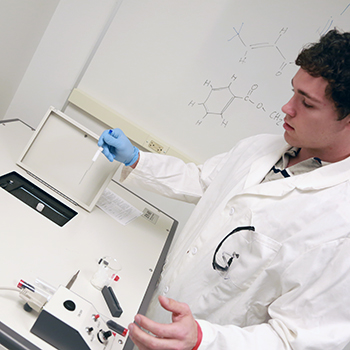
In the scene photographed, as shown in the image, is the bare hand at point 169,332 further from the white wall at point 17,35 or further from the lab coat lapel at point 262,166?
the white wall at point 17,35

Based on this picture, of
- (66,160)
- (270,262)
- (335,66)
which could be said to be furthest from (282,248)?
(66,160)

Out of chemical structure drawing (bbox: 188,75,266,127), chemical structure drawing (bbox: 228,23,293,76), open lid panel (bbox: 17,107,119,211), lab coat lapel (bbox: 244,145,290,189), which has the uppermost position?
chemical structure drawing (bbox: 228,23,293,76)

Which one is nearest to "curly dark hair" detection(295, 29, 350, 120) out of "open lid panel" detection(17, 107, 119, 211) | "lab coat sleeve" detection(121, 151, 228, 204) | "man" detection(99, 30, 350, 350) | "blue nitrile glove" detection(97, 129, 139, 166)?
"man" detection(99, 30, 350, 350)

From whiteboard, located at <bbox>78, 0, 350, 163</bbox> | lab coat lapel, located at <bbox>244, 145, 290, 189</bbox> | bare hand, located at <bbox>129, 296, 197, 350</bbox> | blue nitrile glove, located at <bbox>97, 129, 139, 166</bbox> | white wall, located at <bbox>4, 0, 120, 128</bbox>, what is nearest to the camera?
bare hand, located at <bbox>129, 296, 197, 350</bbox>

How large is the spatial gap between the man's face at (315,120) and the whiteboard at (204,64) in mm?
1026

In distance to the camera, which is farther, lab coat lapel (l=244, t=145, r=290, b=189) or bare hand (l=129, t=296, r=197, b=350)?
lab coat lapel (l=244, t=145, r=290, b=189)

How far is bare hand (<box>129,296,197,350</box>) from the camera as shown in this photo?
642mm

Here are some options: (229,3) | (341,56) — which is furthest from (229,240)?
(229,3)

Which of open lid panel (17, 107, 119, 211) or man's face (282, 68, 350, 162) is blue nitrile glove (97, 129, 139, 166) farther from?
man's face (282, 68, 350, 162)

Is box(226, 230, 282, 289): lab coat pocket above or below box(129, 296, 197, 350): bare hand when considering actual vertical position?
above

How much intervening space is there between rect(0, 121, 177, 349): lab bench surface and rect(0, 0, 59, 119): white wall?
0.52m

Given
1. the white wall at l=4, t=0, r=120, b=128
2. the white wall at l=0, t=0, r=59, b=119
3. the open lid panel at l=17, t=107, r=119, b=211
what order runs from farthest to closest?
the white wall at l=4, t=0, r=120, b=128, the white wall at l=0, t=0, r=59, b=119, the open lid panel at l=17, t=107, r=119, b=211

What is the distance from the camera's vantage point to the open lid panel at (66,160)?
50.6 inches

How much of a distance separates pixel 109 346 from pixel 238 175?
667 mm
